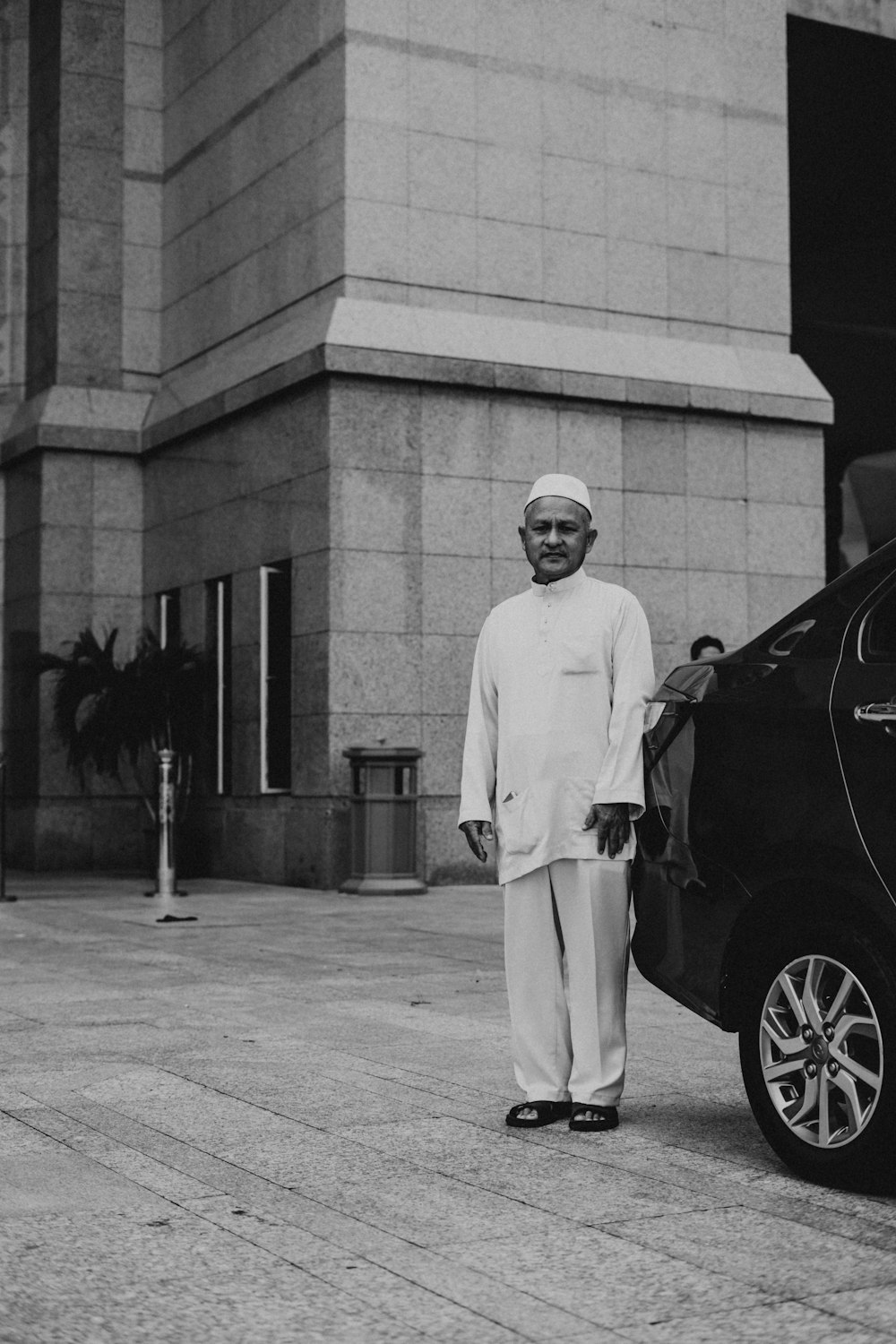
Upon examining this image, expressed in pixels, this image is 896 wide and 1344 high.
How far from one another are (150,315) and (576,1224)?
17.1 metres

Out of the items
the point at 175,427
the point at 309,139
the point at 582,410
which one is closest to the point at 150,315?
the point at 175,427

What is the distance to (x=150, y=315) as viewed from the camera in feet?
66.9

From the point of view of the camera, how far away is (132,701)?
55.4ft

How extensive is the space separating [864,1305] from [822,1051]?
110 cm

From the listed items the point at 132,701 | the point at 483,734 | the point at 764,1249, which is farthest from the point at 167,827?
the point at 764,1249

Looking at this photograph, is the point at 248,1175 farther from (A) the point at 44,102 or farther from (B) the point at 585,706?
(A) the point at 44,102

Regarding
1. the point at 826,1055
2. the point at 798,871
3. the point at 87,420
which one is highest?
the point at 87,420

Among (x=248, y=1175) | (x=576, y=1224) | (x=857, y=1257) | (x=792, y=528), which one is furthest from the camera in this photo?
(x=792, y=528)

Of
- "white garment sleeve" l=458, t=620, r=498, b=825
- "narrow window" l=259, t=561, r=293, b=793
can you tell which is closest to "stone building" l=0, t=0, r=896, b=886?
"narrow window" l=259, t=561, r=293, b=793

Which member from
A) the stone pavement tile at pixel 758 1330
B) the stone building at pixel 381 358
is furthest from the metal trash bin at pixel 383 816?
the stone pavement tile at pixel 758 1330

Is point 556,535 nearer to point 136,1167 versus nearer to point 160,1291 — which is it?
point 136,1167

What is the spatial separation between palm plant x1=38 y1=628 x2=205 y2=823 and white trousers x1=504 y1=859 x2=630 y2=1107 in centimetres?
1143

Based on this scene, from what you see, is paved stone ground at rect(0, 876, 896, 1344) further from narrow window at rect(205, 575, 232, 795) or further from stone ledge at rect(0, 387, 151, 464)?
stone ledge at rect(0, 387, 151, 464)

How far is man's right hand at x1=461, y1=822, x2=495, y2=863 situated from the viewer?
19.0ft
